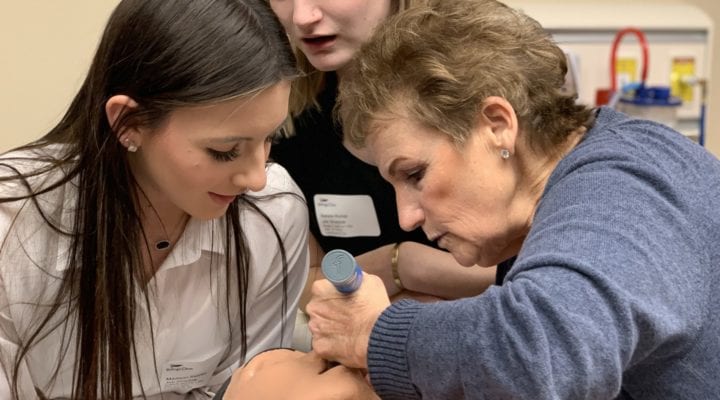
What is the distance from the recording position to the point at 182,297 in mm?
1464

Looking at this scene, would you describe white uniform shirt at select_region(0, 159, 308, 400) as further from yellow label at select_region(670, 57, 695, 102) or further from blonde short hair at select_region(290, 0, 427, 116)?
yellow label at select_region(670, 57, 695, 102)

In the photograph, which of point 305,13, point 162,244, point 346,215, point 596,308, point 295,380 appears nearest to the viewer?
point 596,308

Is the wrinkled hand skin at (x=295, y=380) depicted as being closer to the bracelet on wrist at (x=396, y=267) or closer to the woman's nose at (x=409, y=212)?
the woman's nose at (x=409, y=212)

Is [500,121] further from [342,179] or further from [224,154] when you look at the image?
[342,179]

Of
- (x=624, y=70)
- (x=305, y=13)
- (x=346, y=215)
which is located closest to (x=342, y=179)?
(x=346, y=215)

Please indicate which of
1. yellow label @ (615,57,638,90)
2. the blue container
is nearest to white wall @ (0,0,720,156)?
the blue container

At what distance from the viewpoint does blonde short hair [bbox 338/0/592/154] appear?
1070mm

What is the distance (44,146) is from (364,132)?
540mm

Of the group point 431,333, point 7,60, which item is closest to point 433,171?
point 431,333

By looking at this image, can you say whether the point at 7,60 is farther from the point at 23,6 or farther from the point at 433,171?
the point at 433,171

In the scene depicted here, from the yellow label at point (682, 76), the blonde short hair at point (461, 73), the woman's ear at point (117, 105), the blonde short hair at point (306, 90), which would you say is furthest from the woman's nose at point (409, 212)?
the yellow label at point (682, 76)

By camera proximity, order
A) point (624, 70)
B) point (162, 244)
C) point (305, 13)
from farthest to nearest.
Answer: point (624, 70) < point (305, 13) < point (162, 244)

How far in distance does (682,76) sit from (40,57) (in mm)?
1787

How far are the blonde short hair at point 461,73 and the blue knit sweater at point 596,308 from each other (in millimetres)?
127
